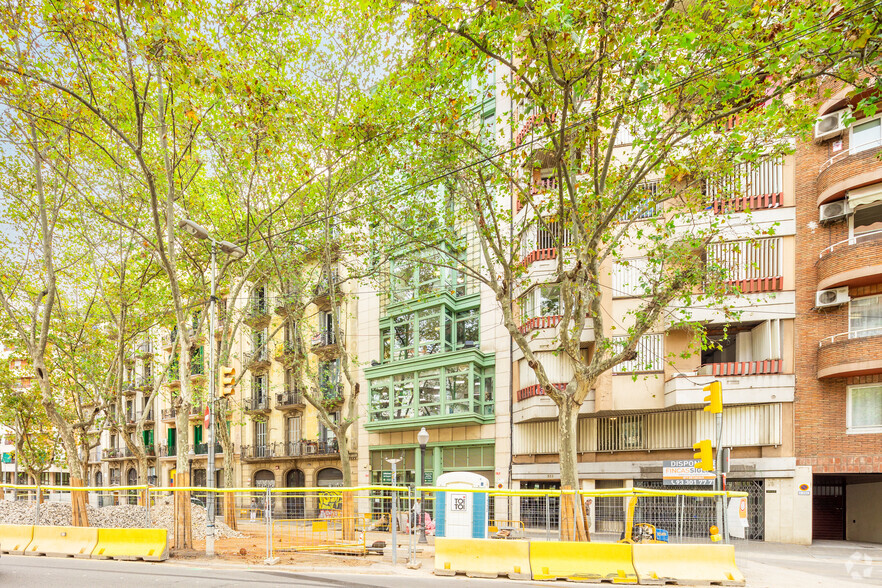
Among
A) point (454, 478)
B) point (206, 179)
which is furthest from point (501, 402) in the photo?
point (206, 179)

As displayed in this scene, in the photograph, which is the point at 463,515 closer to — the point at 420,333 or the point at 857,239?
the point at 420,333

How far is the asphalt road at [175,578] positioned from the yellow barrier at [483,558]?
0.35 metres

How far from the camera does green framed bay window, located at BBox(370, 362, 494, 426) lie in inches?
977

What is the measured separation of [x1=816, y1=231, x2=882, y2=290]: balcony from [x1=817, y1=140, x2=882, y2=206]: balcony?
1.58 meters

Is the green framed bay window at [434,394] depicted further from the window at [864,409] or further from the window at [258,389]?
the window at [864,409]

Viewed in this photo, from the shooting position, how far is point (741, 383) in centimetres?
1902

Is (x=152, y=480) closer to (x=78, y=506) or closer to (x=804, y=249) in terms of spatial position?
(x=78, y=506)

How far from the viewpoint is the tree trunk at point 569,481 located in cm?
1123

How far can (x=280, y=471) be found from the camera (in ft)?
106

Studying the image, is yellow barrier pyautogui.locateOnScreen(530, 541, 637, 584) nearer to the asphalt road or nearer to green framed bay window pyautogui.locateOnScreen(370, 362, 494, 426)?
the asphalt road

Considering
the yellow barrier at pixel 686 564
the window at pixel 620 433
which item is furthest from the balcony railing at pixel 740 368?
the yellow barrier at pixel 686 564

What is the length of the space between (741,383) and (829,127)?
8.86 m

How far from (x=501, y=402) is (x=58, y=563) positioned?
54.2 feet

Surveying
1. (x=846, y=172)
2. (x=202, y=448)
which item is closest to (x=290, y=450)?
(x=202, y=448)
